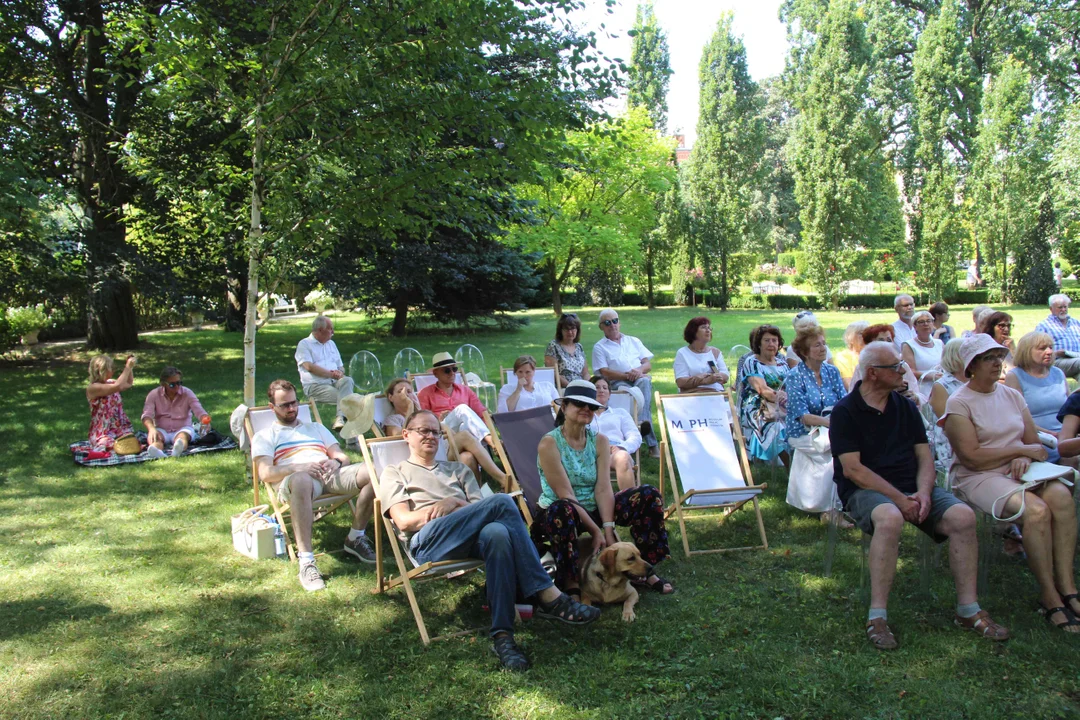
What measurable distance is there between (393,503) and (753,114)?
31.8 metres

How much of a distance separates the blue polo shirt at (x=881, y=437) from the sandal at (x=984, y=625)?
0.66 meters

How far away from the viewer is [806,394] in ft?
→ 17.6

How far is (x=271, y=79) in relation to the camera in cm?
620

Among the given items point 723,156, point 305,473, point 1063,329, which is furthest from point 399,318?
point 723,156

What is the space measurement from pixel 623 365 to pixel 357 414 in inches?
98.1

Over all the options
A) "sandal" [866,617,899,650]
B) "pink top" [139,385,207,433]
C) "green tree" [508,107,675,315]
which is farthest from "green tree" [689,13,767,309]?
"sandal" [866,617,899,650]

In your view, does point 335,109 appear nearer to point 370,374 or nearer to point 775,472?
point 370,374

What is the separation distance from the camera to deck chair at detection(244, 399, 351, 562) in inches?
194

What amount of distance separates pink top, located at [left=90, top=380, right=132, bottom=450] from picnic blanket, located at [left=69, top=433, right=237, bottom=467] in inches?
4.7

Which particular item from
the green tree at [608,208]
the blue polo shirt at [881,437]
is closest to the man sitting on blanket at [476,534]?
the blue polo shirt at [881,437]

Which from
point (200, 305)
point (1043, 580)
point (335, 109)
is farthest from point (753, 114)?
point (1043, 580)

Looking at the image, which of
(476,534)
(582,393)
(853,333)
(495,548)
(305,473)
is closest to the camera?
(495,548)

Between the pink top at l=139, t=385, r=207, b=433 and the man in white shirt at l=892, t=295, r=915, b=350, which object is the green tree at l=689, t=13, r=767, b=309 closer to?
the man in white shirt at l=892, t=295, r=915, b=350

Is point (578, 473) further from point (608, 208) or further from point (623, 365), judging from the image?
point (608, 208)
